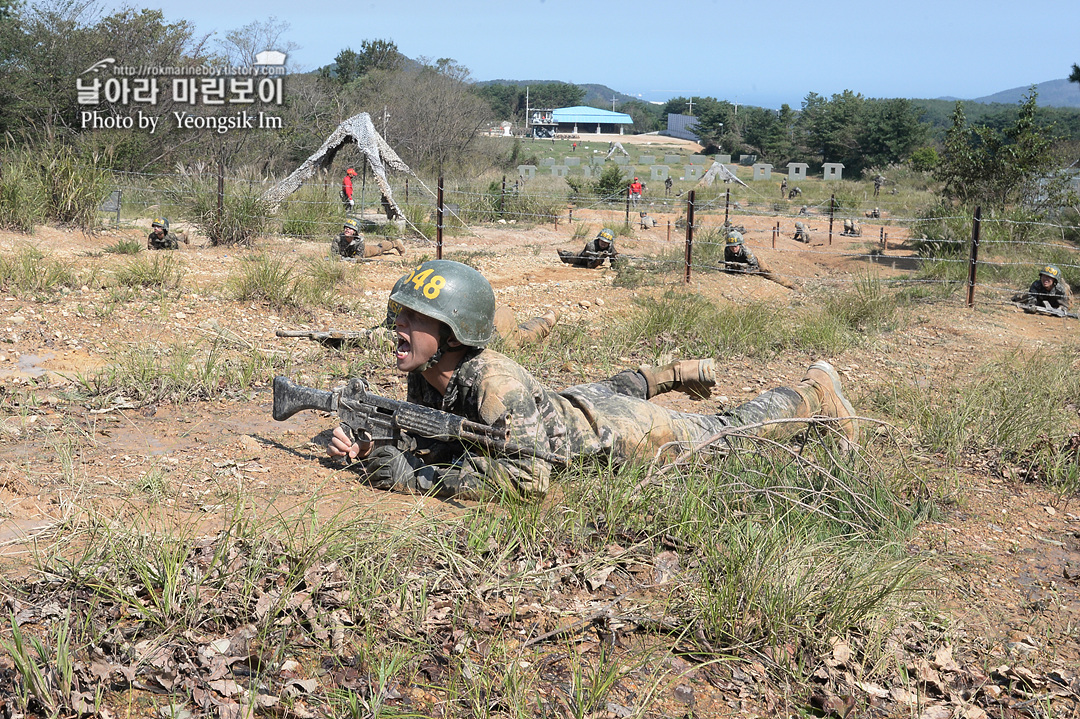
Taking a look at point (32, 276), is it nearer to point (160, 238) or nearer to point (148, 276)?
point (148, 276)

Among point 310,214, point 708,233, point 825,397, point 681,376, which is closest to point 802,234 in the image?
point 708,233

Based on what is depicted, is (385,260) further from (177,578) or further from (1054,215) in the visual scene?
(1054,215)

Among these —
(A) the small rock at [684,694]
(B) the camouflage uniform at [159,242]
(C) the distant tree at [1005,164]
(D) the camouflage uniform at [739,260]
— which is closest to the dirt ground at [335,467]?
(A) the small rock at [684,694]

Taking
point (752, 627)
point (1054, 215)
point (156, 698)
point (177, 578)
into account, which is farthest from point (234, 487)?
point (1054, 215)

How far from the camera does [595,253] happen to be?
12.9 meters

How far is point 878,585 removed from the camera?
3016 millimetres

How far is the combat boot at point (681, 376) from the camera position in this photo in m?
4.92

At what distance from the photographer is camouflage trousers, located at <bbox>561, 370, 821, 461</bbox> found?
3.97 metres

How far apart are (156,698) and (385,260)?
11038 mm

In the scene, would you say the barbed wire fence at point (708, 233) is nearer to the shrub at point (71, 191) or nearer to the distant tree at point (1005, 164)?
the distant tree at point (1005, 164)

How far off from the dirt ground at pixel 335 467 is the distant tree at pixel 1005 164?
654 cm

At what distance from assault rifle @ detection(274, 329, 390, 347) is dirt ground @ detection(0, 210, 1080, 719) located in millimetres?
156

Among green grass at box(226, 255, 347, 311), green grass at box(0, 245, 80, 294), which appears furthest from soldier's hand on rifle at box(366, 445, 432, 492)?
green grass at box(0, 245, 80, 294)

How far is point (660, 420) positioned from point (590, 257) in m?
9.06
